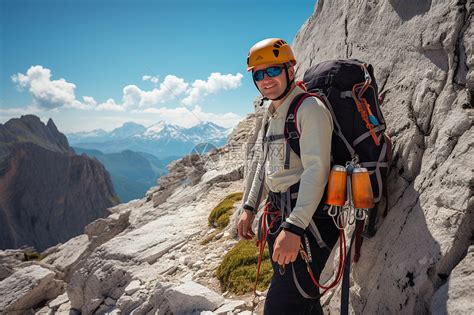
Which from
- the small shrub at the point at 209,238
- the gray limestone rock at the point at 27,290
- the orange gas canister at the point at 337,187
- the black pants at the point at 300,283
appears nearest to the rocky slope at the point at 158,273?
the gray limestone rock at the point at 27,290

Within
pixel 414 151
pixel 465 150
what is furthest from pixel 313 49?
pixel 465 150

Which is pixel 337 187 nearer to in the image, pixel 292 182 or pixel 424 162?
pixel 292 182

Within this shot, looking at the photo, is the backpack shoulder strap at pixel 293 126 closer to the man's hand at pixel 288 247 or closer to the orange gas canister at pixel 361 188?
the orange gas canister at pixel 361 188

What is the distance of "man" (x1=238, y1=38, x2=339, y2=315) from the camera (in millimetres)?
3920

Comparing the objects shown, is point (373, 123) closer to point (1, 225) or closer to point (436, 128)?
point (436, 128)

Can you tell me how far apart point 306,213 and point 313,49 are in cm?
773

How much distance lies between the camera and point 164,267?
40.6 ft

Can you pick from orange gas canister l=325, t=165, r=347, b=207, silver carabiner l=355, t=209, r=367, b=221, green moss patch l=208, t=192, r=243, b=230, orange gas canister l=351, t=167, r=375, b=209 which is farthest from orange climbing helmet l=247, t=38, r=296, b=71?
green moss patch l=208, t=192, r=243, b=230

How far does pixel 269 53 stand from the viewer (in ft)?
15.0

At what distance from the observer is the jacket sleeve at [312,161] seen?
3.89m

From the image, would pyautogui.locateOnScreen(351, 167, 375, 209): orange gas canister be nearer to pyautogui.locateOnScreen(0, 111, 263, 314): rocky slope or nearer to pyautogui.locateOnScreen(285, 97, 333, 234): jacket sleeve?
pyautogui.locateOnScreen(285, 97, 333, 234): jacket sleeve

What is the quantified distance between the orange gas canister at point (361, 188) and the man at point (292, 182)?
14.9 inches

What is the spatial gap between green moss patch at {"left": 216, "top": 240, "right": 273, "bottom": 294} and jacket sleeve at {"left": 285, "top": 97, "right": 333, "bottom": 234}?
5477 millimetres

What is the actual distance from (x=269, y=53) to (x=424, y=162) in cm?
284
